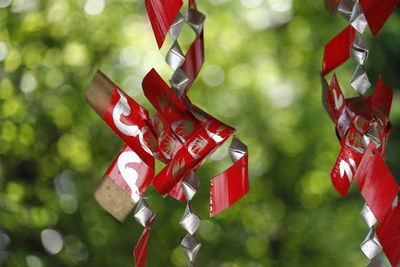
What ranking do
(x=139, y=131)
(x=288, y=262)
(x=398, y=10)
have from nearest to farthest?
(x=139, y=131) → (x=398, y=10) → (x=288, y=262)

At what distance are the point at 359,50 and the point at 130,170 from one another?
18 centimetres

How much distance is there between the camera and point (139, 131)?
42 centimetres

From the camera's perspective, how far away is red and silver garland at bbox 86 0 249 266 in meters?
0.40

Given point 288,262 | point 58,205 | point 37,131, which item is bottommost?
point 288,262

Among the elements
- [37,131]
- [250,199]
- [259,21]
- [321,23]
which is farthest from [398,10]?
[37,131]

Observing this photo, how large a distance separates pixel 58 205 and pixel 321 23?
767 millimetres

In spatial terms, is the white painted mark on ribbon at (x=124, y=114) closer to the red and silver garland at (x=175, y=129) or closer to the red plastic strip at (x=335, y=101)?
the red and silver garland at (x=175, y=129)

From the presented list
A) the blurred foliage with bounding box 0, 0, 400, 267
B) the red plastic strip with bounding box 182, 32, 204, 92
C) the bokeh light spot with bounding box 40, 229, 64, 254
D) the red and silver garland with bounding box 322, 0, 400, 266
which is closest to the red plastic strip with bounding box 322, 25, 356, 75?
the red and silver garland with bounding box 322, 0, 400, 266

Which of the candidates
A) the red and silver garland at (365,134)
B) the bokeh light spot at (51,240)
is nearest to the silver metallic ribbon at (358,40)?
the red and silver garland at (365,134)

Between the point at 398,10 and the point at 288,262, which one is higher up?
the point at 398,10

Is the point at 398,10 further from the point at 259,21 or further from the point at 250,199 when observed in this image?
the point at 250,199

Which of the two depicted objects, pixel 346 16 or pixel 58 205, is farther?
pixel 58 205

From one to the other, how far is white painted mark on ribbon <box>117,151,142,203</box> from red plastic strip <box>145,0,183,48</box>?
0.30ft

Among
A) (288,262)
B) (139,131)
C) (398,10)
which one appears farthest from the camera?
(288,262)
